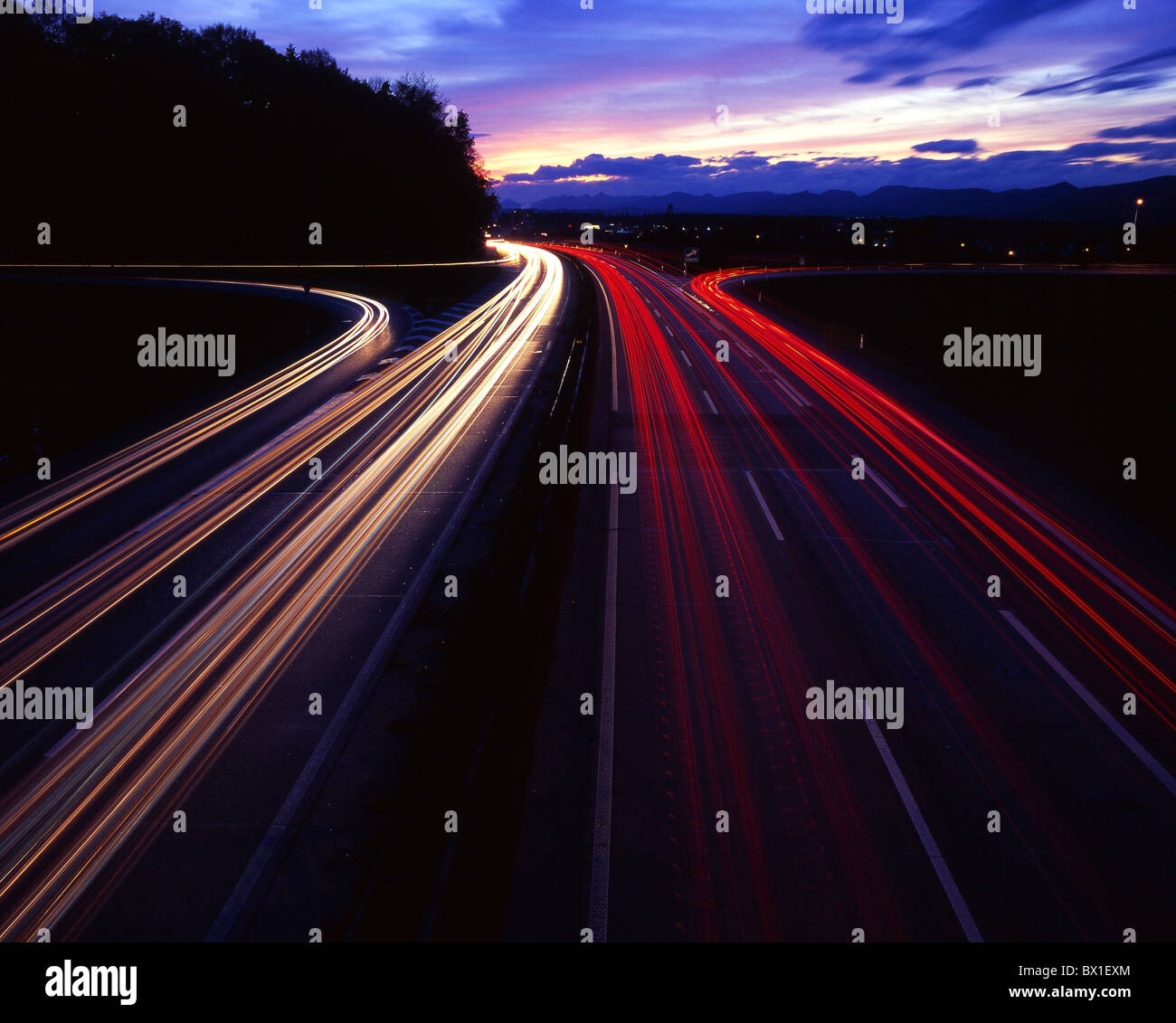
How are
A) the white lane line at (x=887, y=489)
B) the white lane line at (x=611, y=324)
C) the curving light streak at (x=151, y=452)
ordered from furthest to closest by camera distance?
the white lane line at (x=611, y=324) < the white lane line at (x=887, y=489) < the curving light streak at (x=151, y=452)

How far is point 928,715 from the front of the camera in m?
8.32

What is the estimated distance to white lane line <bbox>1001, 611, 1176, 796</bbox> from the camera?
7492mm

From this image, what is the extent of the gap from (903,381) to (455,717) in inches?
891

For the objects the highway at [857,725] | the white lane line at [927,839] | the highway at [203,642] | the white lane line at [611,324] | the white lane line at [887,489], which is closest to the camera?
the white lane line at [927,839]

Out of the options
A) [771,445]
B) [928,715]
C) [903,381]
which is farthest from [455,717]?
[903,381]

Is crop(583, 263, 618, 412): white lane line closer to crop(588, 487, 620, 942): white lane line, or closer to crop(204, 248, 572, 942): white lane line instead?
crop(204, 248, 572, 942): white lane line

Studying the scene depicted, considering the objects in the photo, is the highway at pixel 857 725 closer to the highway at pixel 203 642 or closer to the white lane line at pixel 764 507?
the white lane line at pixel 764 507

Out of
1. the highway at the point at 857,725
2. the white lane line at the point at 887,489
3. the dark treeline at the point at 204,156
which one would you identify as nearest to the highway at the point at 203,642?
the highway at the point at 857,725

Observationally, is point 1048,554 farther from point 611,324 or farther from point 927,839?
point 611,324

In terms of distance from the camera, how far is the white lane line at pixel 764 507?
43.4 feet

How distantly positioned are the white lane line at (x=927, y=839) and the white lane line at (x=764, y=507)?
5.24 meters

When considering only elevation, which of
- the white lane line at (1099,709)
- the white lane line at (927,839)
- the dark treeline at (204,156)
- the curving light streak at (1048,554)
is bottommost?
the white lane line at (927,839)

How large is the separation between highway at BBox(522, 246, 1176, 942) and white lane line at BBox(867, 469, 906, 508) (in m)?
0.10
